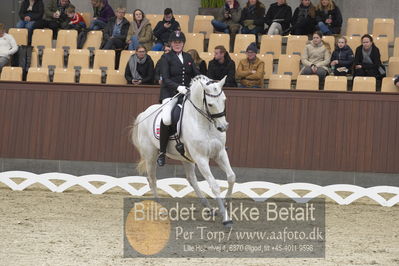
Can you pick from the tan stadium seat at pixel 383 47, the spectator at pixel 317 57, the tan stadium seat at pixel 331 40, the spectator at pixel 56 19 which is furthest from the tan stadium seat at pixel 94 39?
the tan stadium seat at pixel 383 47

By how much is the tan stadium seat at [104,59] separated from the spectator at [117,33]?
69 centimetres

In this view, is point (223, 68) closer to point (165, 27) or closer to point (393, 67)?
point (165, 27)

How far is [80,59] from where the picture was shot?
16.2 meters

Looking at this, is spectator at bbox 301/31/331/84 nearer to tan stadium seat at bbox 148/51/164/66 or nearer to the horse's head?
tan stadium seat at bbox 148/51/164/66

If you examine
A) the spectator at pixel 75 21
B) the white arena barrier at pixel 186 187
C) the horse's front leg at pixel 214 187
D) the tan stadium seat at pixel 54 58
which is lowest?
the white arena barrier at pixel 186 187

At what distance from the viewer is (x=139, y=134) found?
475 inches

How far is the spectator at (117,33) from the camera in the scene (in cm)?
1681

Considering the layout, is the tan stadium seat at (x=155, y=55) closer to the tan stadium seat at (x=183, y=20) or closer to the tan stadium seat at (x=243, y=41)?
the tan stadium seat at (x=243, y=41)

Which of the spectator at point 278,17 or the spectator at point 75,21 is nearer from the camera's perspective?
the spectator at point 278,17

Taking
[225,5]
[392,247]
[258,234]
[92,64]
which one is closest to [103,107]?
[92,64]

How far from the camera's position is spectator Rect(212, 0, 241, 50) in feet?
56.2

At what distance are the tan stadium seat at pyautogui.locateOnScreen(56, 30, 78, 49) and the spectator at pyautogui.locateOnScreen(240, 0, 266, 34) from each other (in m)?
3.22

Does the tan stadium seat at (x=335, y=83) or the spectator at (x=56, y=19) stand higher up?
the spectator at (x=56, y=19)

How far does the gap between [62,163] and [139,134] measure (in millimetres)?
2970
